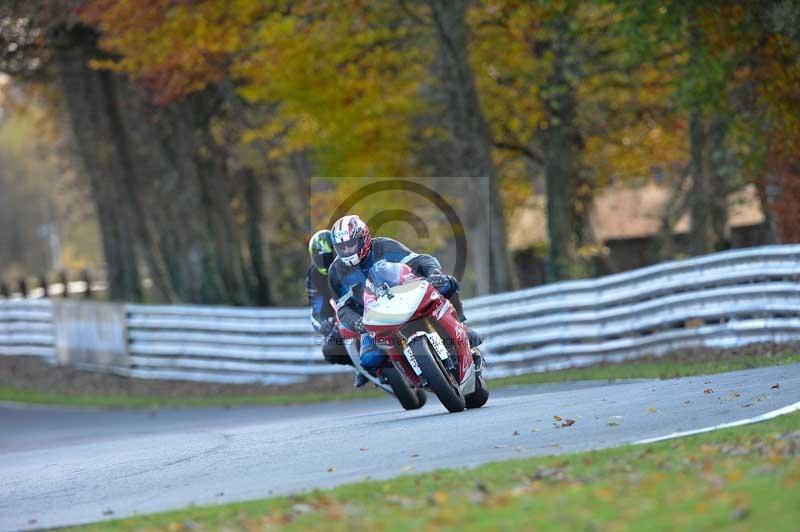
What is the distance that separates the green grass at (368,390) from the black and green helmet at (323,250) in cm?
371

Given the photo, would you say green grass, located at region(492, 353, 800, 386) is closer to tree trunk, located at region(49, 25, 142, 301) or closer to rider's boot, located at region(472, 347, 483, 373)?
rider's boot, located at region(472, 347, 483, 373)

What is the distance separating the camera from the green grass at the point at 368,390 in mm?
14664

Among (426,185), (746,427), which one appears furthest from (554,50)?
(746,427)

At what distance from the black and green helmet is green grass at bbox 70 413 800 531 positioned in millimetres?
5130

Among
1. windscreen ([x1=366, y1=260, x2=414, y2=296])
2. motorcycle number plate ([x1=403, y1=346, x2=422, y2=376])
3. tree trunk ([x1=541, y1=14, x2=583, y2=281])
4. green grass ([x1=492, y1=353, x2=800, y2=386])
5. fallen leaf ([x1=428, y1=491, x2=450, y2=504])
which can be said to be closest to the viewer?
fallen leaf ([x1=428, y1=491, x2=450, y2=504])

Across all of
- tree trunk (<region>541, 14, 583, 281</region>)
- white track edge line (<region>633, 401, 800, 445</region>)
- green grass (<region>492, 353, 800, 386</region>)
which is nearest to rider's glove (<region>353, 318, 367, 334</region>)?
green grass (<region>492, 353, 800, 386</region>)

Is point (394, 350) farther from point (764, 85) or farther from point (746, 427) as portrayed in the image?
point (764, 85)

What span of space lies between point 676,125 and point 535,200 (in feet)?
39.1

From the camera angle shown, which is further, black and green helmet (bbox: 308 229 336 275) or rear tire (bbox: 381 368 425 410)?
black and green helmet (bbox: 308 229 336 275)

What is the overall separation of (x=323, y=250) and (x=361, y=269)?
87 centimetres

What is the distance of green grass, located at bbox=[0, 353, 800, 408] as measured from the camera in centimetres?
1466

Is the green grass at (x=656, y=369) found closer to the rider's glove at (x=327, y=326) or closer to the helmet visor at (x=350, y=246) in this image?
the rider's glove at (x=327, y=326)

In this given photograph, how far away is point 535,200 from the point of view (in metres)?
41.8

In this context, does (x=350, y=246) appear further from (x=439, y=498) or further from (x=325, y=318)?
(x=439, y=498)
